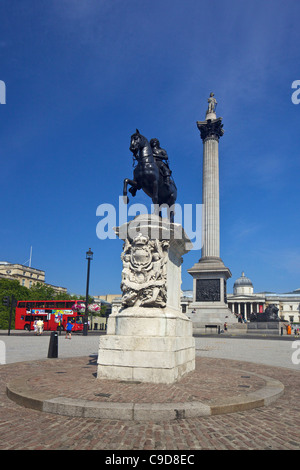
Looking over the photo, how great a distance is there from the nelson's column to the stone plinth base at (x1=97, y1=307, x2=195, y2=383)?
98.6 feet

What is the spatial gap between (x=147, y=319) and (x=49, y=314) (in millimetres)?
35290

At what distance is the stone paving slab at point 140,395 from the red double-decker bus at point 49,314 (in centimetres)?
3166

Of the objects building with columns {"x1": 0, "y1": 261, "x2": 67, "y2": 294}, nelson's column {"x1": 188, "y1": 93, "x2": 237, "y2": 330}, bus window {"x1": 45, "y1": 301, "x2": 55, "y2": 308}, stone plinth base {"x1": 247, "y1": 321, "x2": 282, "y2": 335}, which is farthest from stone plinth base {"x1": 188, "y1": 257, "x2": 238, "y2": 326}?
building with columns {"x1": 0, "y1": 261, "x2": 67, "y2": 294}

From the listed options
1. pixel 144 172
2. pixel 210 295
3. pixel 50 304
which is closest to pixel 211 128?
pixel 210 295

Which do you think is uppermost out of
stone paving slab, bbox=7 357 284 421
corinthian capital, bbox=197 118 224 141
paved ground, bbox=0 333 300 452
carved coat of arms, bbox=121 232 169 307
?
corinthian capital, bbox=197 118 224 141

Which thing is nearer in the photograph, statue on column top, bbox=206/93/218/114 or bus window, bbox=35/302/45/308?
bus window, bbox=35/302/45/308

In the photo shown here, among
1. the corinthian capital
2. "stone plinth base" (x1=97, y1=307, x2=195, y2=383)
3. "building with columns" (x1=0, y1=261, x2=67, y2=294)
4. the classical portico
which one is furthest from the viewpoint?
the classical portico

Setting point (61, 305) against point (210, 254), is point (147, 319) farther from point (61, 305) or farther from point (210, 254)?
point (210, 254)

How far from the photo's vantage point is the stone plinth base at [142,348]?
22.5 ft

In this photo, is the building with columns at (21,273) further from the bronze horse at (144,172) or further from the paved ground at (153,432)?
the paved ground at (153,432)

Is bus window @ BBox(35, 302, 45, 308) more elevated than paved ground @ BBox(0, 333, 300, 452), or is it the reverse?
bus window @ BBox(35, 302, 45, 308)

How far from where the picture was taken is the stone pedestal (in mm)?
6941

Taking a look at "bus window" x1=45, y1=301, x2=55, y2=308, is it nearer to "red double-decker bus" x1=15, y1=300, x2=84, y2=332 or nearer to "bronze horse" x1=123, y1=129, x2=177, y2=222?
"red double-decker bus" x1=15, y1=300, x2=84, y2=332

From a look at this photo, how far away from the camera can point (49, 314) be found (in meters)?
39.8
